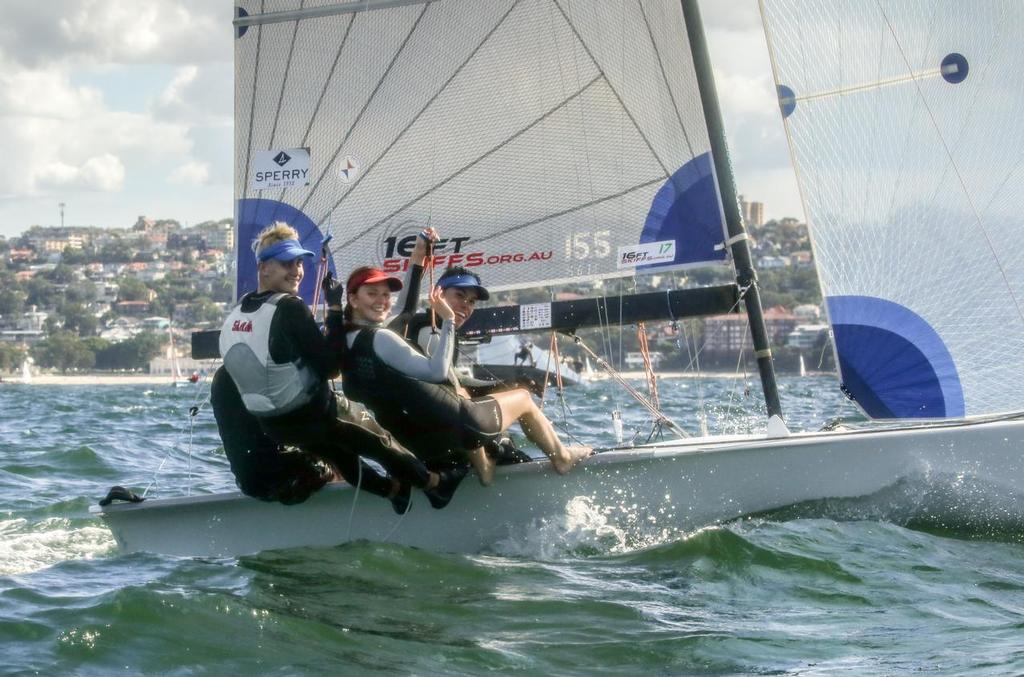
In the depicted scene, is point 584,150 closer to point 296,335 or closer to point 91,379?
point 296,335

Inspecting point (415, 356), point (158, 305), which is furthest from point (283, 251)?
point (158, 305)

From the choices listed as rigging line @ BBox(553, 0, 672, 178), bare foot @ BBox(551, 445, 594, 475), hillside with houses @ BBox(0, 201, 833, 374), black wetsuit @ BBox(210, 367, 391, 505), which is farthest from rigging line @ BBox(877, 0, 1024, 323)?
hillside with houses @ BBox(0, 201, 833, 374)

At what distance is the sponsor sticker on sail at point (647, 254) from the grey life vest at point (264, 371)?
169cm

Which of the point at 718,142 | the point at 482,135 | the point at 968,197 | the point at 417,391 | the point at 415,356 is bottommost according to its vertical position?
the point at 417,391

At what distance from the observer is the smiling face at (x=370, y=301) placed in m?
4.52

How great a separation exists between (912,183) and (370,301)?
6.92 feet

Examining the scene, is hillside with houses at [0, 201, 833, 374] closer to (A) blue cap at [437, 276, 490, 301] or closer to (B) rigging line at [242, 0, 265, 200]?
(B) rigging line at [242, 0, 265, 200]

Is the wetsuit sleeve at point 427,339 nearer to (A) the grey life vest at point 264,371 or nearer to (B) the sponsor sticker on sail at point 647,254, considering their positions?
(A) the grey life vest at point 264,371

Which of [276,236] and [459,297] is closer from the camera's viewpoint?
[276,236]

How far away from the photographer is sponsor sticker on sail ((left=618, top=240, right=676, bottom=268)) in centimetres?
566

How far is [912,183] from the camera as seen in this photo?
536 centimetres

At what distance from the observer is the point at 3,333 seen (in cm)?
6241

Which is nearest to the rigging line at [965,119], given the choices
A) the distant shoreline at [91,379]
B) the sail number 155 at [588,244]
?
the sail number 155 at [588,244]

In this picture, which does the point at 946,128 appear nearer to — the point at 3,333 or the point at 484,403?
the point at 484,403
